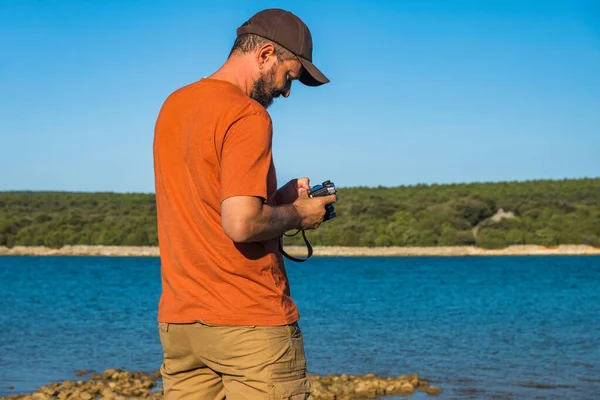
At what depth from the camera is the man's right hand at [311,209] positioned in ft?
9.25

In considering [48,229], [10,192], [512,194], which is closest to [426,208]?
[512,194]

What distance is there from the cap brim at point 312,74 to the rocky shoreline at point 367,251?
54.6 meters

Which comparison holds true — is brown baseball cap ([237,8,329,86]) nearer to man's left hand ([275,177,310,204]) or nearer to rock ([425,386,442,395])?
man's left hand ([275,177,310,204])

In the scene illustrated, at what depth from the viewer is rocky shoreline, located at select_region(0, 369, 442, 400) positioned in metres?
8.82

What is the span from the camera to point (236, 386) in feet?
8.99

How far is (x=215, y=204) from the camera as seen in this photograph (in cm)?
267

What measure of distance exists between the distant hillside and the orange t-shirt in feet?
177

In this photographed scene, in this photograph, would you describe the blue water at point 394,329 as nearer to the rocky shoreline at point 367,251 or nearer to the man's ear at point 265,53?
the man's ear at point 265,53

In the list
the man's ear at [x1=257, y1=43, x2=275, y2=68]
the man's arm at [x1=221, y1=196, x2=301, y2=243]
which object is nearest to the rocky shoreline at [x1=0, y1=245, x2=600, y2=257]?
the man's ear at [x1=257, y1=43, x2=275, y2=68]

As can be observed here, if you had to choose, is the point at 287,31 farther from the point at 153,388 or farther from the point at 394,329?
the point at 394,329

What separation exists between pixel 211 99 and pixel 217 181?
25 cm

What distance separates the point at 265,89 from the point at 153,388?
755 cm

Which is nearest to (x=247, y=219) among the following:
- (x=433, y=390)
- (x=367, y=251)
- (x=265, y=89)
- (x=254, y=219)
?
(x=254, y=219)

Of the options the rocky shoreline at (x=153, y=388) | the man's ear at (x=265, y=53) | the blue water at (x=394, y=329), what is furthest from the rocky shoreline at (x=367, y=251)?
the man's ear at (x=265, y=53)
